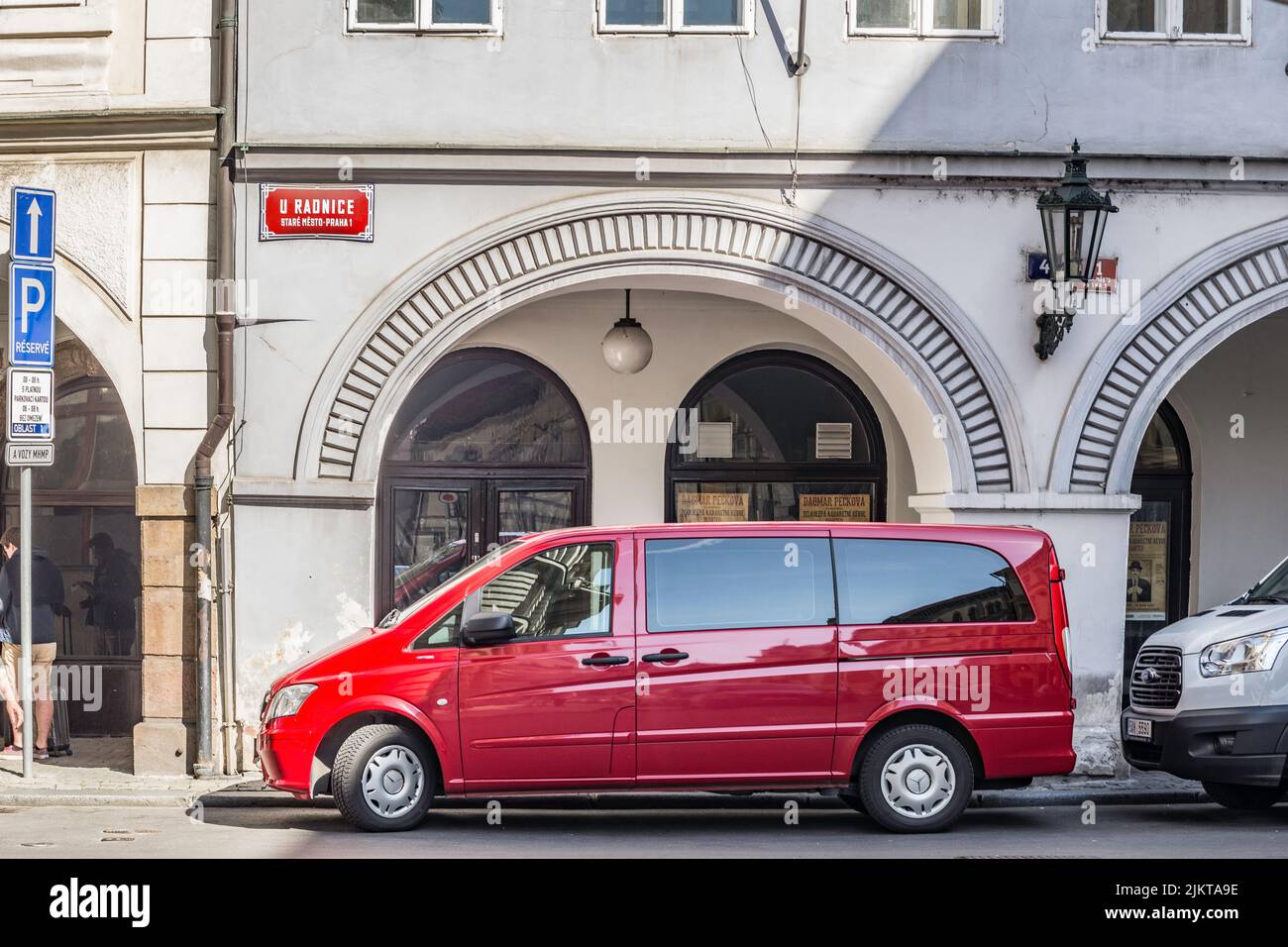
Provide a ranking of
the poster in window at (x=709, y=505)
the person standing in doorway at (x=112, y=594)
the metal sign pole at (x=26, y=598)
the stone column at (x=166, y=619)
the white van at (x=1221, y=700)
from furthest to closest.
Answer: the poster in window at (x=709, y=505), the person standing in doorway at (x=112, y=594), the stone column at (x=166, y=619), the metal sign pole at (x=26, y=598), the white van at (x=1221, y=700)

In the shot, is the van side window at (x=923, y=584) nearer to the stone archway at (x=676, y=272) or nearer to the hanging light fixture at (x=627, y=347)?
the stone archway at (x=676, y=272)

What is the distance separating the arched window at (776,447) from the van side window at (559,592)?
192 inches

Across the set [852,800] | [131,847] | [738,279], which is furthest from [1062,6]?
[131,847]

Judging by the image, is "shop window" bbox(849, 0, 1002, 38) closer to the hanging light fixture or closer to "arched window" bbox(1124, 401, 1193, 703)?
the hanging light fixture

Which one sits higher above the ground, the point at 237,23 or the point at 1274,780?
the point at 237,23

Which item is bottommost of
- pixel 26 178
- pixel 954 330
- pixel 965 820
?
pixel 965 820

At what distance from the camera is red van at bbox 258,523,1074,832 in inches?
351

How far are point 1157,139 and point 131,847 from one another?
8954mm

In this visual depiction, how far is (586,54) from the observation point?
38.9 ft

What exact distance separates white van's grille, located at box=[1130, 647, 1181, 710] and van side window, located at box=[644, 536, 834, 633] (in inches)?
95.6

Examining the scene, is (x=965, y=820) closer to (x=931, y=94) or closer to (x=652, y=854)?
(x=652, y=854)

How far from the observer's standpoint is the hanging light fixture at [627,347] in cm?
1338

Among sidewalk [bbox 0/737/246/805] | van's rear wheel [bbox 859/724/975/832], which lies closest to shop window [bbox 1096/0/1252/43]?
van's rear wheel [bbox 859/724/975/832]
